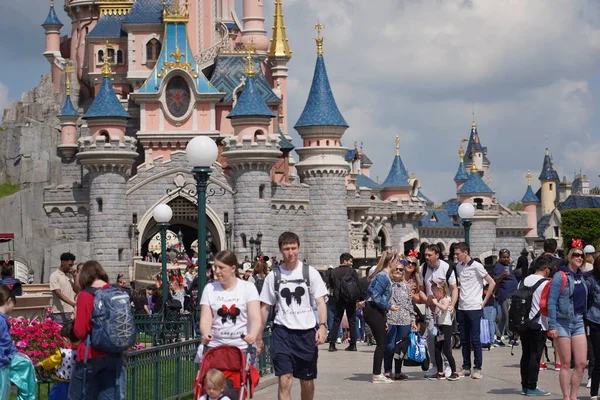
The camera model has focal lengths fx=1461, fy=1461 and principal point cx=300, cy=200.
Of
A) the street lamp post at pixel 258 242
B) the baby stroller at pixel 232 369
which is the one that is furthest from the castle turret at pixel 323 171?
the baby stroller at pixel 232 369

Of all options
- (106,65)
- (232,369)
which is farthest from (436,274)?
(106,65)

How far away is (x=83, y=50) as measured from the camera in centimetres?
6562

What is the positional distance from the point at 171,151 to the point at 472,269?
35101mm

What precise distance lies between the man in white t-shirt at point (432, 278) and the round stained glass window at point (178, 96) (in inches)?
1370

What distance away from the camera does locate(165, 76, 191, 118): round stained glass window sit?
50000mm

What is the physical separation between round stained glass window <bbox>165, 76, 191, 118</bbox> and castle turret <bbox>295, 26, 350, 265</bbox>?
3.94m

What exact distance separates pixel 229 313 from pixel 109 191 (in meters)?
36.4

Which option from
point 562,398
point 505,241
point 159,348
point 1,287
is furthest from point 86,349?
point 505,241

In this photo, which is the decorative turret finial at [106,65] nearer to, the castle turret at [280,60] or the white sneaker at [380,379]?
the castle turret at [280,60]

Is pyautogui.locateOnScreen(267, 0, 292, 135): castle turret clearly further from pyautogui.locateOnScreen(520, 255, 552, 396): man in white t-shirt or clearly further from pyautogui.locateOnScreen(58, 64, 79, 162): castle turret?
pyautogui.locateOnScreen(520, 255, 552, 396): man in white t-shirt

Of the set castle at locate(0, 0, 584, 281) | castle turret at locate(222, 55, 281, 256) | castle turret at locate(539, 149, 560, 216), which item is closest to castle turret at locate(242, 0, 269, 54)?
castle at locate(0, 0, 584, 281)

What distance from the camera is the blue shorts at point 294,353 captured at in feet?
37.8

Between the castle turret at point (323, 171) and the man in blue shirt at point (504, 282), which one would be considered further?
the castle turret at point (323, 171)

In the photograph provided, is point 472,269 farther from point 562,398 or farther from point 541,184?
point 541,184
